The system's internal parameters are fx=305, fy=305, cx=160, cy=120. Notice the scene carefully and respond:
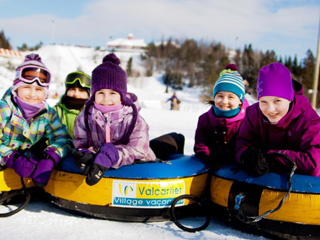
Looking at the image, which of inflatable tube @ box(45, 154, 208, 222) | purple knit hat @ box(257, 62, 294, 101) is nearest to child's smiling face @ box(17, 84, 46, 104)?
inflatable tube @ box(45, 154, 208, 222)

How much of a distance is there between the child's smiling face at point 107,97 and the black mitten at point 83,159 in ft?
A: 1.65

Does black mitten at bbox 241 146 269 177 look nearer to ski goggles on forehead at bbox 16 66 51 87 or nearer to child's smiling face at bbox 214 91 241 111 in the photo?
child's smiling face at bbox 214 91 241 111

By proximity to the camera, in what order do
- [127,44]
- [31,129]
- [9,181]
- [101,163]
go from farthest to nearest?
[127,44] < [31,129] < [9,181] < [101,163]

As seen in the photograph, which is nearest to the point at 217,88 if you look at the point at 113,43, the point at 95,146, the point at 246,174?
the point at 246,174

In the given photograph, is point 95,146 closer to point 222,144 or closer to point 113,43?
point 222,144

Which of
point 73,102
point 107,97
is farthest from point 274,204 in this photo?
point 73,102

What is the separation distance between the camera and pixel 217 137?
308 cm

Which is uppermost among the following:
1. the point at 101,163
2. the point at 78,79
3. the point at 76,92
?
the point at 78,79

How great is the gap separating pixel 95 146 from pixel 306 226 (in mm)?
1702

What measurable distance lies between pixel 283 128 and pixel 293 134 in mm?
83

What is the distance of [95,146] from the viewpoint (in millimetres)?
2605

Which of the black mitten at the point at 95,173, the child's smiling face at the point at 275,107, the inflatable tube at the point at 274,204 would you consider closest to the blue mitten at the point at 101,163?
the black mitten at the point at 95,173

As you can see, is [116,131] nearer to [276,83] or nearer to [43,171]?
[43,171]

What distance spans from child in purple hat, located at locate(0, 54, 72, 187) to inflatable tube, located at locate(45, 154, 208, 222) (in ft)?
0.98
